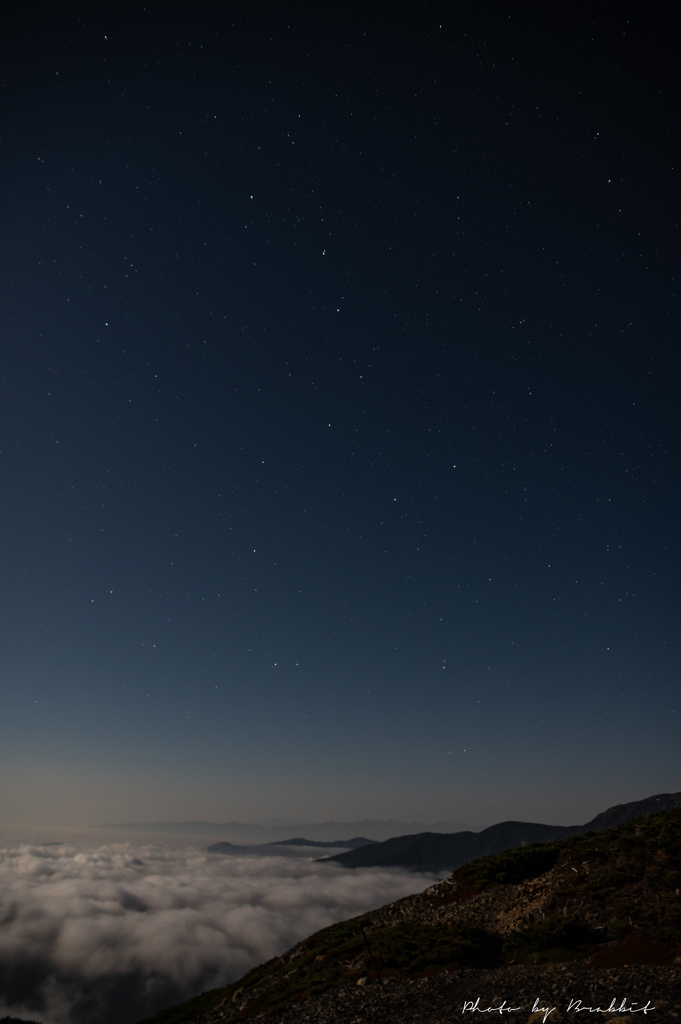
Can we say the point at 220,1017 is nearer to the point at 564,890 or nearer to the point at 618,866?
the point at 564,890

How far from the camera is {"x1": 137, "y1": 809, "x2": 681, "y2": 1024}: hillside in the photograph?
12.9m

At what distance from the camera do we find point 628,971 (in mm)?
13359

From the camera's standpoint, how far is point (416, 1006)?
46.4 ft

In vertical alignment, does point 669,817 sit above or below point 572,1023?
above

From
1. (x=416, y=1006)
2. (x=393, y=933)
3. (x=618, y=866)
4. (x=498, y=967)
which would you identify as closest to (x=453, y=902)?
(x=393, y=933)

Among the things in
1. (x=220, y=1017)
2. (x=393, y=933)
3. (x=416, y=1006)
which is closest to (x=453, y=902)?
(x=393, y=933)

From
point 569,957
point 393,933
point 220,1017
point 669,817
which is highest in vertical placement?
point 669,817

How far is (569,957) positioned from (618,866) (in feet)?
28.1

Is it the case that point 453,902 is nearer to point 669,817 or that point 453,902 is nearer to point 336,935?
point 336,935

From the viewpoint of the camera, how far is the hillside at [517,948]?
12.9m

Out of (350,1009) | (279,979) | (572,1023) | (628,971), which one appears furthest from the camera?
(279,979)

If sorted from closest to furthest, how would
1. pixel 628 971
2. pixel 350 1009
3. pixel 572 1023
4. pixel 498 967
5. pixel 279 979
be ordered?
pixel 572 1023 → pixel 628 971 → pixel 350 1009 → pixel 498 967 → pixel 279 979

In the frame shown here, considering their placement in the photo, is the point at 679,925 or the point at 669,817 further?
the point at 669,817

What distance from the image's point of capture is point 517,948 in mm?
18094
